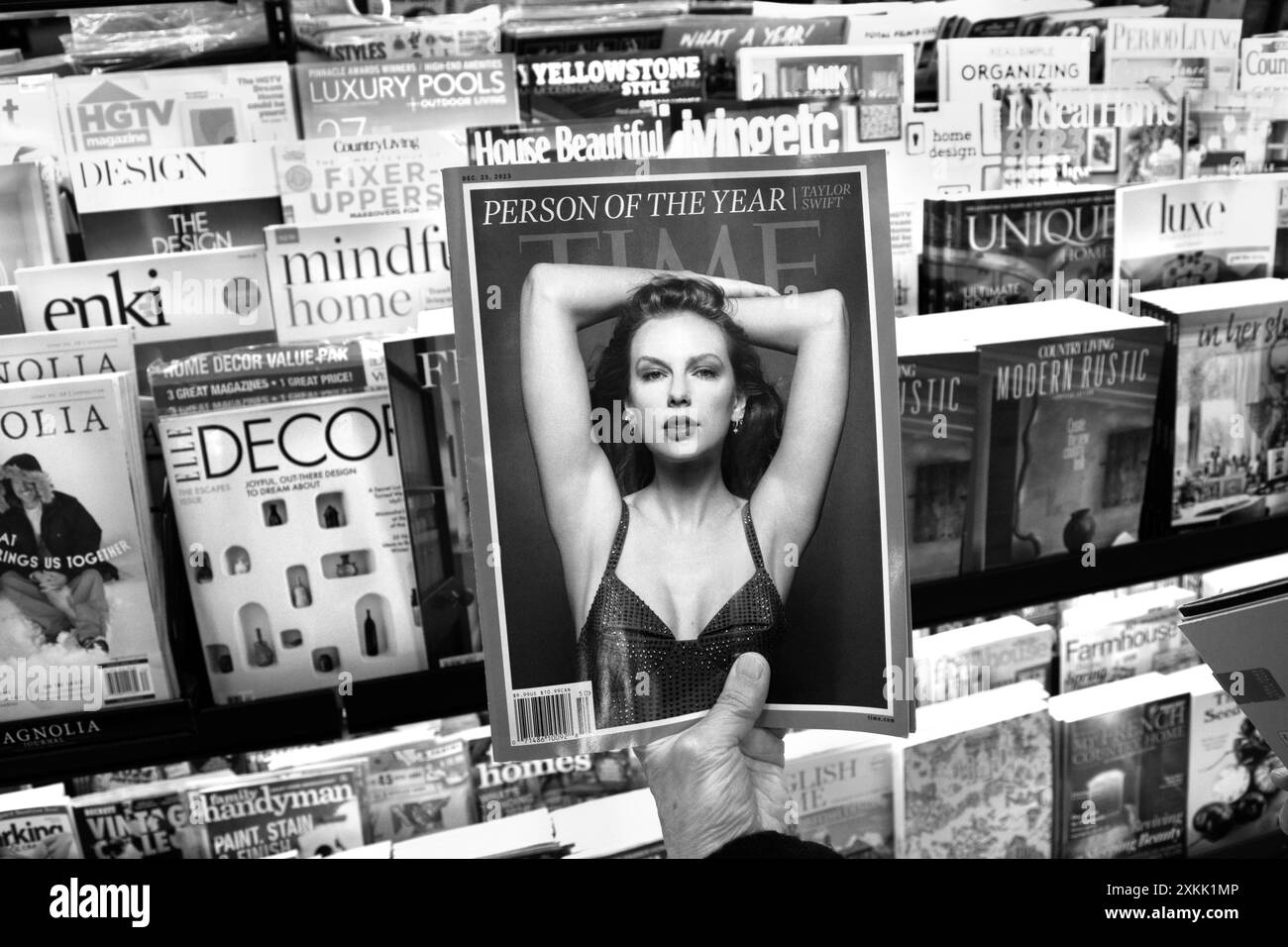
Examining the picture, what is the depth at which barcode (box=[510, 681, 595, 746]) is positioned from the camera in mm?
828

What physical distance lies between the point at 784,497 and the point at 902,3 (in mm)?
1593

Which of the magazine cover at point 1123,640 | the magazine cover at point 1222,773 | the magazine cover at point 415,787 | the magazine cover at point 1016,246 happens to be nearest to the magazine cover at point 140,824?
the magazine cover at point 415,787

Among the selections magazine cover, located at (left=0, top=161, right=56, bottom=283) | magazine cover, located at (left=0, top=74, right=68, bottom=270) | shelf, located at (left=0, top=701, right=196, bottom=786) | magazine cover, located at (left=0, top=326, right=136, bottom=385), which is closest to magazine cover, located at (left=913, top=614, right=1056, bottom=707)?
shelf, located at (left=0, top=701, right=196, bottom=786)

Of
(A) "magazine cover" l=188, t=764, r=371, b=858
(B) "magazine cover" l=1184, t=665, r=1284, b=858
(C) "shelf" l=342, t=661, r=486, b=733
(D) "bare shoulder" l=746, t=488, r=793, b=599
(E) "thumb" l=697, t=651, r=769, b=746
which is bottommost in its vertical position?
(B) "magazine cover" l=1184, t=665, r=1284, b=858

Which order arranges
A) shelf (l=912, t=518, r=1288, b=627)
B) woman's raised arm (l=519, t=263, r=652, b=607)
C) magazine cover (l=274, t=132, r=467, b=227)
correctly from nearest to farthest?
woman's raised arm (l=519, t=263, r=652, b=607)
shelf (l=912, t=518, r=1288, b=627)
magazine cover (l=274, t=132, r=467, b=227)

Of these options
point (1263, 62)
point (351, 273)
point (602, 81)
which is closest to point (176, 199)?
point (351, 273)

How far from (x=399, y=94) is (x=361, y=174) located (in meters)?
0.27

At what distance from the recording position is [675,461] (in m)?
0.82

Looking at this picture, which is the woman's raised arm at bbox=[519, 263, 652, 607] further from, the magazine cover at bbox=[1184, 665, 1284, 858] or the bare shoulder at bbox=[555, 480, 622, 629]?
the magazine cover at bbox=[1184, 665, 1284, 858]

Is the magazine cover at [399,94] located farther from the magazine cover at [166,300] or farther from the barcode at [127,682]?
the barcode at [127,682]

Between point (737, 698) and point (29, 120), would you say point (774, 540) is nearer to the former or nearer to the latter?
point (737, 698)

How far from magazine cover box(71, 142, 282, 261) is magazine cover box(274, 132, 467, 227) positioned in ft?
0.30

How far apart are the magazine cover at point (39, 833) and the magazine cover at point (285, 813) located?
135mm
